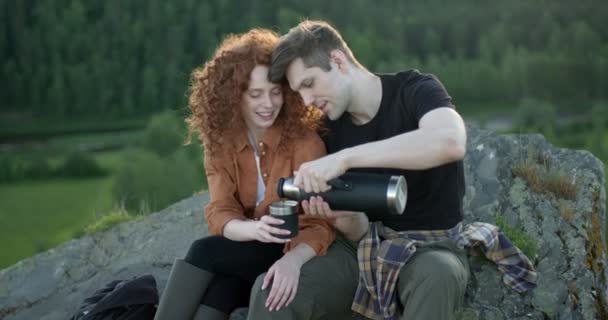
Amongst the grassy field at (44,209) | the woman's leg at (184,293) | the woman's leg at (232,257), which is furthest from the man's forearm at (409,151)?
the grassy field at (44,209)

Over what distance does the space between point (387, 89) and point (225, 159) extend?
0.74 m

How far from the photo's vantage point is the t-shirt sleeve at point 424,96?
2.82 meters

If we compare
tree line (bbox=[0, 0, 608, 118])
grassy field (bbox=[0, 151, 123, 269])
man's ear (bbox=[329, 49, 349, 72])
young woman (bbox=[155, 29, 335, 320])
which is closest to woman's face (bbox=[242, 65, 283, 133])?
young woman (bbox=[155, 29, 335, 320])

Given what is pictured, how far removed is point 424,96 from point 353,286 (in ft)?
2.65

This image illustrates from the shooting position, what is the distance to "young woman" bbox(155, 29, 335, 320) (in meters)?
2.99

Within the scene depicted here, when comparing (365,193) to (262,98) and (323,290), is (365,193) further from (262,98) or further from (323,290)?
(262,98)

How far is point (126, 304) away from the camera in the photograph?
3.32 meters

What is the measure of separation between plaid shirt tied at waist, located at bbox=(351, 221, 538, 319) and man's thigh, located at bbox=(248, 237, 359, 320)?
0.19 ft

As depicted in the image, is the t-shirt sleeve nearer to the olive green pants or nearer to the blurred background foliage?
the olive green pants

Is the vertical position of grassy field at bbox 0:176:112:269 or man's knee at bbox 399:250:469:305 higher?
man's knee at bbox 399:250:469:305

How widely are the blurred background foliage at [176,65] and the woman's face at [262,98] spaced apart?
51598 mm

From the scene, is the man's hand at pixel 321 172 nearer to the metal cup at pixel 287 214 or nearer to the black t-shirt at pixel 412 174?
the metal cup at pixel 287 214

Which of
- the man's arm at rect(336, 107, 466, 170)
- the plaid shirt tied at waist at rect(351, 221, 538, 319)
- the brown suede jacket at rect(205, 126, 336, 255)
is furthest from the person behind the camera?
the brown suede jacket at rect(205, 126, 336, 255)

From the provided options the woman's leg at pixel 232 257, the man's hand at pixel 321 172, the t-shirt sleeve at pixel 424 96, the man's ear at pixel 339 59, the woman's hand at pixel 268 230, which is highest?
the man's ear at pixel 339 59
